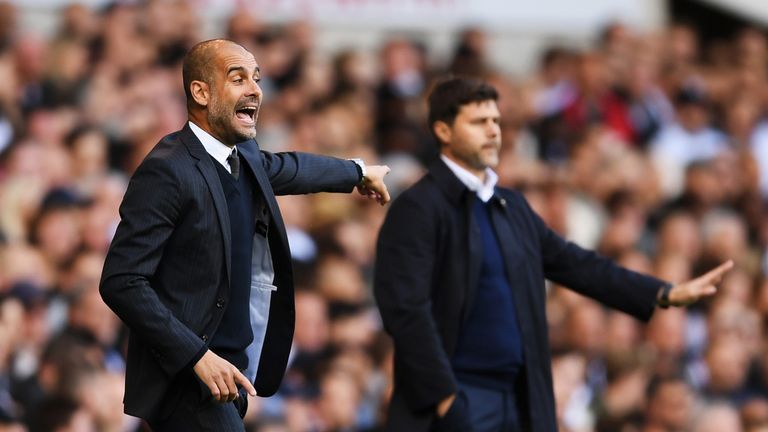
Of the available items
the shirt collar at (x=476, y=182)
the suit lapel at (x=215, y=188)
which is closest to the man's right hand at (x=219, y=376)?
the suit lapel at (x=215, y=188)

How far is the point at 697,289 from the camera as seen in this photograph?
242 inches

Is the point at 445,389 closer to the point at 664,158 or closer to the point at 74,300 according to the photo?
the point at 74,300

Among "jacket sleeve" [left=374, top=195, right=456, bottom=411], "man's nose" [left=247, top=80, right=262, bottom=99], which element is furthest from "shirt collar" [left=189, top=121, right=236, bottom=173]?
"jacket sleeve" [left=374, top=195, right=456, bottom=411]

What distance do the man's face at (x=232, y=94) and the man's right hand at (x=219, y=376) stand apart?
0.67 metres

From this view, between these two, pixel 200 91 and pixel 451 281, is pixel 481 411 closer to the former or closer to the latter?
pixel 451 281

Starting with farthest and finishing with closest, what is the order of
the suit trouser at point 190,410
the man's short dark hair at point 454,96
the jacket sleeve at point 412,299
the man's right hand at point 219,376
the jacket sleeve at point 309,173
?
the man's short dark hair at point 454,96 → the jacket sleeve at point 412,299 → the jacket sleeve at point 309,173 → the suit trouser at point 190,410 → the man's right hand at point 219,376

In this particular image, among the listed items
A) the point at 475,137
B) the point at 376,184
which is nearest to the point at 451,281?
the point at 475,137

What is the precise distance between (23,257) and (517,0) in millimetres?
6247

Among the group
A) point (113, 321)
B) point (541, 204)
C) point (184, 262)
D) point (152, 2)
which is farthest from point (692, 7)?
point (184, 262)

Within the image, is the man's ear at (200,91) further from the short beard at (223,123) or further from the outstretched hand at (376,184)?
the outstretched hand at (376,184)

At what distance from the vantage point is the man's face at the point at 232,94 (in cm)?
471

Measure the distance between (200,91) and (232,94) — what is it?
10cm

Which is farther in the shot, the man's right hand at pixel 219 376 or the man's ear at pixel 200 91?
the man's ear at pixel 200 91

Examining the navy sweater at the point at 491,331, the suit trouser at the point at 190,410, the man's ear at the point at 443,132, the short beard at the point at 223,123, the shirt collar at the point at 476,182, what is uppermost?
the man's ear at the point at 443,132
